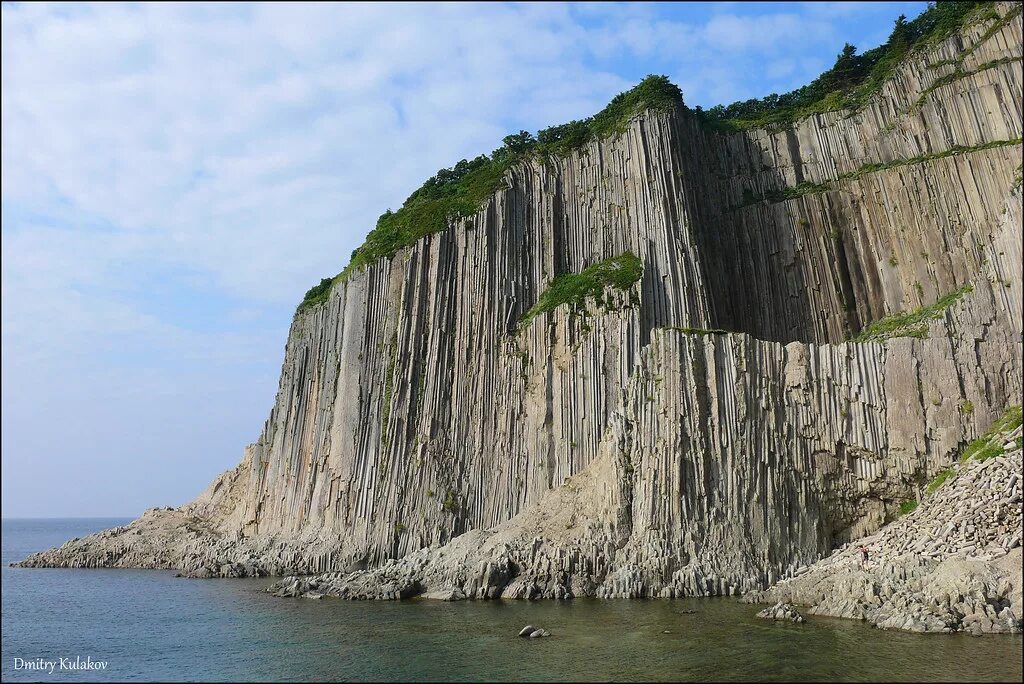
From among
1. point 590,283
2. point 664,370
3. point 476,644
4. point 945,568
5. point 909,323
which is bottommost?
point 476,644

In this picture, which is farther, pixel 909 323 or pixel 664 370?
pixel 909 323

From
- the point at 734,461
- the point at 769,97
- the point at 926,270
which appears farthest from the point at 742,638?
the point at 769,97

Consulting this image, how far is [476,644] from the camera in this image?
2234 centimetres

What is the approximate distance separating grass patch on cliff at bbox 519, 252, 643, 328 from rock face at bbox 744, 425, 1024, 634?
55.2 feet

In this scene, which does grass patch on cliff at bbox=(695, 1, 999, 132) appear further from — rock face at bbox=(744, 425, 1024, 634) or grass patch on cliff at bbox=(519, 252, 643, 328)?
rock face at bbox=(744, 425, 1024, 634)

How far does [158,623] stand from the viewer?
94.3 ft

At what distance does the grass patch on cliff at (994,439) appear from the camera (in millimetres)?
24672

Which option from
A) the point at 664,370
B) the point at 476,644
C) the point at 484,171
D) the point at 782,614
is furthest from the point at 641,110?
the point at 476,644

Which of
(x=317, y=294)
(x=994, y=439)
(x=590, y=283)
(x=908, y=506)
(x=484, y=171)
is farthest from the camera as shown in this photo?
(x=317, y=294)

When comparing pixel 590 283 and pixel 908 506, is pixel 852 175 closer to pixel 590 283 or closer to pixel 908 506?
pixel 590 283

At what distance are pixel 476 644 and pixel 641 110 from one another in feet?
103

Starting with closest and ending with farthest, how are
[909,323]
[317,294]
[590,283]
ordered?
[909,323], [590,283], [317,294]

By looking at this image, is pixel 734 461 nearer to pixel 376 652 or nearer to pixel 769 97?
pixel 376 652

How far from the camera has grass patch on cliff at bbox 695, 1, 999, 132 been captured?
40.7 metres
